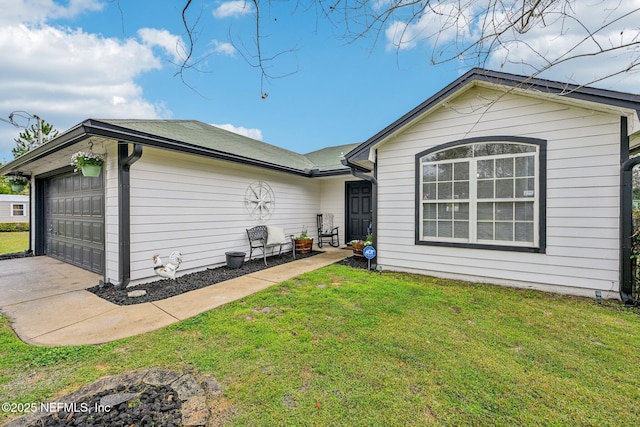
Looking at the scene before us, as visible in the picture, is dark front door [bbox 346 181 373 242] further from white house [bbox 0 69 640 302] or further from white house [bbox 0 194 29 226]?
white house [bbox 0 194 29 226]

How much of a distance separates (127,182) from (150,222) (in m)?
0.74

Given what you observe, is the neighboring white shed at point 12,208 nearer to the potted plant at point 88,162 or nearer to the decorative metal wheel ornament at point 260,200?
the potted plant at point 88,162

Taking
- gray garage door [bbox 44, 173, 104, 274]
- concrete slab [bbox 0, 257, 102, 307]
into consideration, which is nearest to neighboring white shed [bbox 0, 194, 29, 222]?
gray garage door [bbox 44, 173, 104, 274]

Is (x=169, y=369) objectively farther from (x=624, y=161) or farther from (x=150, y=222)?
(x=624, y=161)

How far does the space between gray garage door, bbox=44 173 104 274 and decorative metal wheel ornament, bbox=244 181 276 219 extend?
2.79 metres

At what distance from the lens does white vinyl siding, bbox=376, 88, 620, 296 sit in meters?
3.53

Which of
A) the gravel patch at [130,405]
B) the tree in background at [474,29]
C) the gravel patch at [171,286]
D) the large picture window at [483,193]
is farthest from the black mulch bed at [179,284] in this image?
the tree in background at [474,29]

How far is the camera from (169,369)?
2.04m

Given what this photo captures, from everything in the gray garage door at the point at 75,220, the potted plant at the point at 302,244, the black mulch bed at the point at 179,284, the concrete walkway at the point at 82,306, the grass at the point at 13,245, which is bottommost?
the grass at the point at 13,245

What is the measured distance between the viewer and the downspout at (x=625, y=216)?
3.37 metres

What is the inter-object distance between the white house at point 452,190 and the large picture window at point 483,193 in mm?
18

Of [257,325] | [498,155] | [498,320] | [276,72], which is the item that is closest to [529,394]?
[498,320]

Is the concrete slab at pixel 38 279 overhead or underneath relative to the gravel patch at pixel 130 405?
underneath

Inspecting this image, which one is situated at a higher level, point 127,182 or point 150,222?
point 127,182
